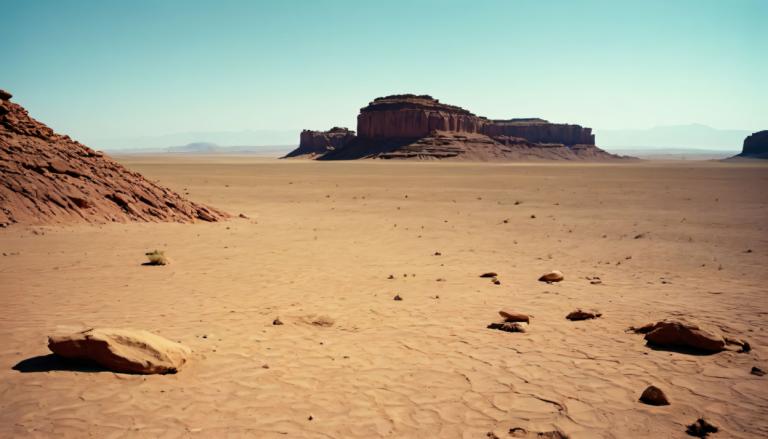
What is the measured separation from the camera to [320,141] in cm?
15950

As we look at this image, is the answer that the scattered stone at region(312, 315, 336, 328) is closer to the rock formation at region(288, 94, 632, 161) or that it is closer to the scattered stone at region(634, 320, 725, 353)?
the scattered stone at region(634, 320, 725, 353)

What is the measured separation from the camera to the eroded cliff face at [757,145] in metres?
142

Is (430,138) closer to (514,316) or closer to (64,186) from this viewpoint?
(64,186)

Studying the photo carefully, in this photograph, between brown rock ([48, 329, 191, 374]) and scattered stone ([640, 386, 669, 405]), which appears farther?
brown rock ([48, 329, 191, 374])

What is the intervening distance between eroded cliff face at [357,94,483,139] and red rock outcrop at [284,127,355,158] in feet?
87.1

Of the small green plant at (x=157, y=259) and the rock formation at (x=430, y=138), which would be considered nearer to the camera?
the small green plant at (x=157, y=259)

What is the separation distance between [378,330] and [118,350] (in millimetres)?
3221

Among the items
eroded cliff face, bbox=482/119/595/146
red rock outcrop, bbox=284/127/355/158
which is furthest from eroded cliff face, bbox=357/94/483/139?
eroded cliff face, bbox=482/119/595/146

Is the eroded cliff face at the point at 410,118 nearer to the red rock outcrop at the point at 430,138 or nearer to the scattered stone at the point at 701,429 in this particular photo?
the red rock outcrop at the point at 430,138

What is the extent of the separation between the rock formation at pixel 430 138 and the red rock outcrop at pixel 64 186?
8534 centimetres

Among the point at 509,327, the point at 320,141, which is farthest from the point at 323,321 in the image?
the point at 320,141

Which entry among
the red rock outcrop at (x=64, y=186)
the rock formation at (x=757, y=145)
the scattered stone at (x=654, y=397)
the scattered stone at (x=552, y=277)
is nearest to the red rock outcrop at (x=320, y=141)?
the rock formation at (x=757, y=145)

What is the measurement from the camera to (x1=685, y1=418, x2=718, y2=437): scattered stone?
434cm

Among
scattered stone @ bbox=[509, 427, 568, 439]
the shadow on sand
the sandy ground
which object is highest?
the shadow on sand
